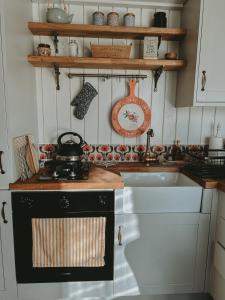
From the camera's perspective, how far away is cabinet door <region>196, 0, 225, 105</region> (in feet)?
4.69

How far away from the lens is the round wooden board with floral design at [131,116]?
5.95 feet

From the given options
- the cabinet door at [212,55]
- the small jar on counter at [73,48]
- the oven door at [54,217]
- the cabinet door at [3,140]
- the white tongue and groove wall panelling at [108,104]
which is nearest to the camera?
the cabinet door at [3,140]

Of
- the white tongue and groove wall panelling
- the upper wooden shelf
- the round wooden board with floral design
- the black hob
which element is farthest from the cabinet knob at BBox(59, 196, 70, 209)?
the upper wooden shelf

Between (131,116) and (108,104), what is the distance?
8.4 inches

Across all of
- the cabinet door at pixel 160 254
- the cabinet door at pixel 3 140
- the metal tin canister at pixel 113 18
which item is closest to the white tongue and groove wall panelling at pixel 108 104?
the metal tin canister at pixel 113 18

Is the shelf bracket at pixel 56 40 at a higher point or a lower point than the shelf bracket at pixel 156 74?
higher

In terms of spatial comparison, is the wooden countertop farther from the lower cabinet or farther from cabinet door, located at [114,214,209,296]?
cabinet door, located at [114,214,209,296]

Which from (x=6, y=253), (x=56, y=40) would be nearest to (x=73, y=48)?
(x=56, y=40)

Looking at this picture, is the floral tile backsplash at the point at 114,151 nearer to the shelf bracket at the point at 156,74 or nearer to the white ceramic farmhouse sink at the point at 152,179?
the white ceramic farmhouse sink at the point at 152,179

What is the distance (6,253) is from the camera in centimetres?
136

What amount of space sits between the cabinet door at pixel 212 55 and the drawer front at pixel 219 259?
94cm

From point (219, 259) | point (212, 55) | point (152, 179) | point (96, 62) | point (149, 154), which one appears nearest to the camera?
point (219, 259)

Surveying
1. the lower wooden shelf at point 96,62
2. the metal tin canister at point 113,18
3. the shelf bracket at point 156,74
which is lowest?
the shelf bracket at point 156,74

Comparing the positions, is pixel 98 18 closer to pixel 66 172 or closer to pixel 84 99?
pixel 84 99
